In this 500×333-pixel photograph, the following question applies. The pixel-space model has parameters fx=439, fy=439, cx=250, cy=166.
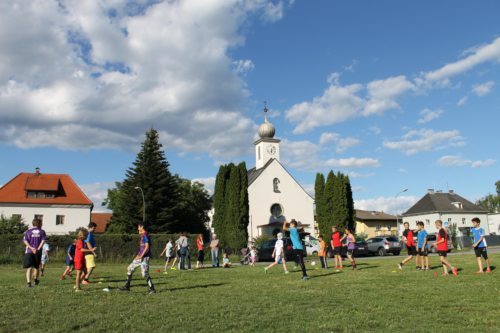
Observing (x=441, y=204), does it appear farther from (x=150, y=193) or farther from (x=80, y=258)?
(x=80, y=258)

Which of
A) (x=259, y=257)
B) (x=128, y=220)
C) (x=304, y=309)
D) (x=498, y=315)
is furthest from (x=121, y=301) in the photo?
(x=128, y=220)

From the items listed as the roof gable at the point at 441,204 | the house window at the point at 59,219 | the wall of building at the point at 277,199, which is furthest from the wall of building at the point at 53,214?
the roof gable at the point at 441,204

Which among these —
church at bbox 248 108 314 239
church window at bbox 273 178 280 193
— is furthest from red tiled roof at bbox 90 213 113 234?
church window at bbox 273 178 280 193

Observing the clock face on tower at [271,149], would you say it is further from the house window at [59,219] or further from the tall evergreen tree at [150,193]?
the house window at [59,219]

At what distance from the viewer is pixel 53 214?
56500 mm

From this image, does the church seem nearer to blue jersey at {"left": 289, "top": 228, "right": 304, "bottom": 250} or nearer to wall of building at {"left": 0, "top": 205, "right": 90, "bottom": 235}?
wall of building at {"left": 0, "top": 205, "right": 90, "bottom": 235}

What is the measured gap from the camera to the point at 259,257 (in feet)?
98.3

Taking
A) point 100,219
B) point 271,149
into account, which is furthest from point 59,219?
point 100,219

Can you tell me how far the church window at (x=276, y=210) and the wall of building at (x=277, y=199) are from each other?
0.42 metres

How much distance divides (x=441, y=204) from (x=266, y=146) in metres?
31.3

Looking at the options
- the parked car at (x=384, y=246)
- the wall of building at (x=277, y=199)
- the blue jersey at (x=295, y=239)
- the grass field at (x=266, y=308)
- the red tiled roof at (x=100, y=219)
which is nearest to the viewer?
the grass field at (x=266, y=308)

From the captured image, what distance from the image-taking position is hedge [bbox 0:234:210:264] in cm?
3066

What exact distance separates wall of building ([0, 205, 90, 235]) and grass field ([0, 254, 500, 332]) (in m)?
48.4

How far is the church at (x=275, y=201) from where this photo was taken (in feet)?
184
